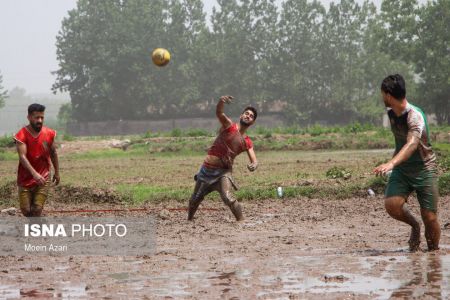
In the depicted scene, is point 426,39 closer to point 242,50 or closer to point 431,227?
point 242,50

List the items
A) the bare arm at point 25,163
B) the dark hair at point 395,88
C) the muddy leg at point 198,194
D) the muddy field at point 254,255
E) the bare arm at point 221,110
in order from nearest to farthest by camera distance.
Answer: the muddy field at point 254,255
the dark hair at point 395,88
the bare arm at point 25,163
the bare arm at point 221,110
the muddy leg at point 198,194

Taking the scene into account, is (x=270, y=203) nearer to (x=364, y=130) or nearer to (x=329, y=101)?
(x=364, y=130)

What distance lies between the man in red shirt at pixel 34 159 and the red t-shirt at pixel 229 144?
252 centimetres

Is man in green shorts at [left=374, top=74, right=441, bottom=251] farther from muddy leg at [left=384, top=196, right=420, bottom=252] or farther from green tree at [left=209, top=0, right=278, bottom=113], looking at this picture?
green tree at [left=209, top=0, right=278, bottom=113]

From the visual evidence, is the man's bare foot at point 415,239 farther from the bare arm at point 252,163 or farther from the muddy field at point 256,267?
the bare arm at point 252,163

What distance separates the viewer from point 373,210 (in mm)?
14719

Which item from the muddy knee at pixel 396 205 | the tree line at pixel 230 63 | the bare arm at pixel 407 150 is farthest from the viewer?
the tree line at pixel 230 63

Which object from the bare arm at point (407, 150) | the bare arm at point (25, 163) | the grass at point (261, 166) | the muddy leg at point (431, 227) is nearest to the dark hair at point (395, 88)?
the bare arm at point (407, 150)

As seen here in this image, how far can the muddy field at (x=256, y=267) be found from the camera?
7.95 meters

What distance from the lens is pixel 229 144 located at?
13406 mm

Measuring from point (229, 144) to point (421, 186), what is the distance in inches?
158

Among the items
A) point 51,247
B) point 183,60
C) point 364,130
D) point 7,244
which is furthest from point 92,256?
point 183,60

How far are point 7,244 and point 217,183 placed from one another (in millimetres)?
3291

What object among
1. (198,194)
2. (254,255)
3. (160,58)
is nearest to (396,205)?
(254,255)
